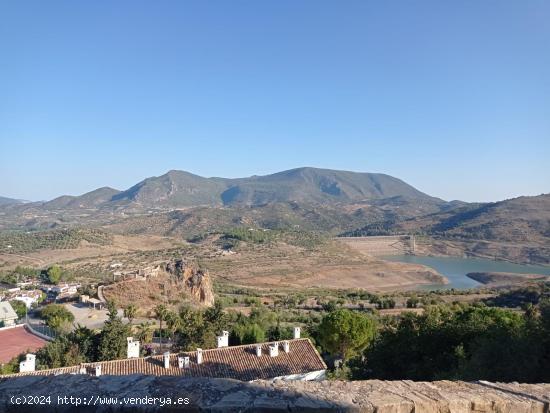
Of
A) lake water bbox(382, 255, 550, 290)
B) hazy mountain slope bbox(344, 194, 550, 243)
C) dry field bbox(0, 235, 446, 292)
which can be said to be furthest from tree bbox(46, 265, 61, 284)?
hazy mountain slope bbox(344, 194, 550, 243)

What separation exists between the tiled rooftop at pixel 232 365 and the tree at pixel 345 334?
2.67m

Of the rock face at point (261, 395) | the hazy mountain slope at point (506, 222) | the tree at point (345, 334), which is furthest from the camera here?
the hazy mountain slope at point (506, 222)

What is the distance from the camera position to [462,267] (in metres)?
100

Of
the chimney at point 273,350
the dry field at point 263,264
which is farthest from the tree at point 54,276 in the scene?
the chimney at point 273,350

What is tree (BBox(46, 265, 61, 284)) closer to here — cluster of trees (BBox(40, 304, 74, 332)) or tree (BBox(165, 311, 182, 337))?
cluster of trees (BBox(40, 304, 74, 332))

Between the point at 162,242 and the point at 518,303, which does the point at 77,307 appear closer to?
the point at 518,303

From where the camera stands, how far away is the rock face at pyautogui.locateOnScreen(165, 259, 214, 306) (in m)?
47.6

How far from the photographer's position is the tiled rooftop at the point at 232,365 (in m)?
16.3

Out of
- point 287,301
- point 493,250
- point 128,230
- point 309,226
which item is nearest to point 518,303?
point 287,301

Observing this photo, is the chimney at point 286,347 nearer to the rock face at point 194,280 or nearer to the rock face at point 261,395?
the rock face at point 261,395

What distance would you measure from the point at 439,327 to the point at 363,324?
22.0 feet

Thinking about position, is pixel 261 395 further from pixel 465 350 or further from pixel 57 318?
pixel 57 318

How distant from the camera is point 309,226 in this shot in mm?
164500

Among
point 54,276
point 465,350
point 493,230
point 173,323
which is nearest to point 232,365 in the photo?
point 465,350
